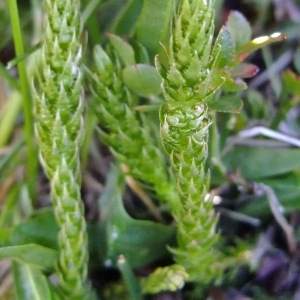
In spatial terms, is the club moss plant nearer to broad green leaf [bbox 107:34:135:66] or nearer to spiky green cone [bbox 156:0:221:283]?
spiky green cone [bbox 156:0:221:283]

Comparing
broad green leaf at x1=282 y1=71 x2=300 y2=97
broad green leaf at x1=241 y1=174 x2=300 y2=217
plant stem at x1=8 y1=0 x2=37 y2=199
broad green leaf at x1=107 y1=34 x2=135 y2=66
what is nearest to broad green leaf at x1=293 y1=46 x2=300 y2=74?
broad green leaf at x1=282 y1=71 x2=300 y2=97

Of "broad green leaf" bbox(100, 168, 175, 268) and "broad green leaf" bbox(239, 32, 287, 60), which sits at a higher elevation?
"broad green leaf" bbox(239, 32, 287, 60)

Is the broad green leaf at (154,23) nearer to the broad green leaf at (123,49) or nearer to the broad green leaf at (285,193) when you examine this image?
the broad green leaf at (123,49)

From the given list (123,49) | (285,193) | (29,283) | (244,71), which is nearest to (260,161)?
(285,193)

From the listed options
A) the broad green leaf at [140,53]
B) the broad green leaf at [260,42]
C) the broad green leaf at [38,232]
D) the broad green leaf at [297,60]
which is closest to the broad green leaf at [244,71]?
the broad green leaf at [260,42]

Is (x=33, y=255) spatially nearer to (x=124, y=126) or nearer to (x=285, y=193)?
(x=124, y=126)
